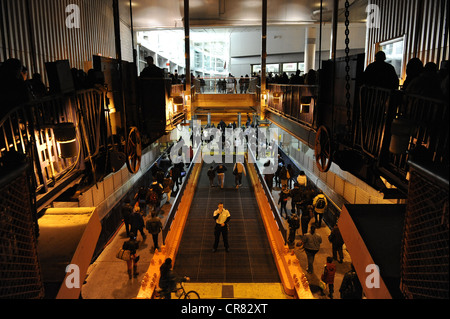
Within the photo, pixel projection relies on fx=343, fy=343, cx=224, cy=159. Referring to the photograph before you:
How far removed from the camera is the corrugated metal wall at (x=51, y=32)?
292 inches

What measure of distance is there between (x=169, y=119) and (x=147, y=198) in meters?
2.87

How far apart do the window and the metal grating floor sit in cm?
680

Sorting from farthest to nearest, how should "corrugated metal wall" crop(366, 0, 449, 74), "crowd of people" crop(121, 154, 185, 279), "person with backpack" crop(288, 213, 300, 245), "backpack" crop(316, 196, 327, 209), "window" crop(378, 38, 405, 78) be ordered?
"backpack" crop(316, 196, 327, 209) < "window" crop(378, 38, 405, 78) < "person with backpack" crop(288, 213, 300, 245) < "crowd of people" crop(121, 154, 185, 279) < "corrugated metal wall" crop(366, 0, 449, 74)

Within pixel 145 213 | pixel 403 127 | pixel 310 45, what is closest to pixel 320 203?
pixel 145 213

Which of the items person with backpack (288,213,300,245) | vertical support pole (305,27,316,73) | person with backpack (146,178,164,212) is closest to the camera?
person with backpack (288,213,300,245)

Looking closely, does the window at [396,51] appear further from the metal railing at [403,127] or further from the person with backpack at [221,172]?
the person with backpack at [221,172]

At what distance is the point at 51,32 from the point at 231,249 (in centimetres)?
801

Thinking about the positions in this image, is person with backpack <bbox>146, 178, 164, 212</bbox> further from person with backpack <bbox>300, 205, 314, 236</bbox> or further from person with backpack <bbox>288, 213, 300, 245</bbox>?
person with backpack <bbox>300, 205, 314, 236</bbox>

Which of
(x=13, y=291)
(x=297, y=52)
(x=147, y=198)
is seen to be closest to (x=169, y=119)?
(x=147, y=198)

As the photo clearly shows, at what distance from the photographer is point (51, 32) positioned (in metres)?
9.71

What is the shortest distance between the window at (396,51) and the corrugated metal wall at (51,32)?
10.1 meters

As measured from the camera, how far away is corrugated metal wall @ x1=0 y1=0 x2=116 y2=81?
7.41 metres

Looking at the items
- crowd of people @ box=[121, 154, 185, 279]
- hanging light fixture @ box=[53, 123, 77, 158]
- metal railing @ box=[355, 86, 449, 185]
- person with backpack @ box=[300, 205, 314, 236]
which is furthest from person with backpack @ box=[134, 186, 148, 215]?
metal railing @ box=[355, 86, 449, 185]

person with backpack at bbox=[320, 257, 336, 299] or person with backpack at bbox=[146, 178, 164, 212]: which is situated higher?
person with backpack at bbox=[146, 178, 164, 212]
